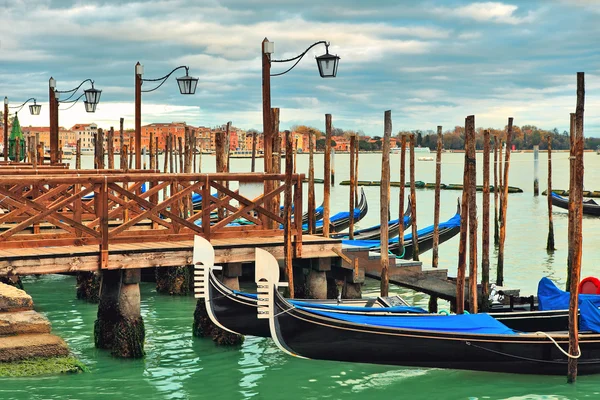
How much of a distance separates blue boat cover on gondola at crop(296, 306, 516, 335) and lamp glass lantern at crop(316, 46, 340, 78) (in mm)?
3254

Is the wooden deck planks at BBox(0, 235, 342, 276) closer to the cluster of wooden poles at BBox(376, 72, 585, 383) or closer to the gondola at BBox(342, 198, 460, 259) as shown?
the cluster of wooden poles at BBox(376, 72, 585, 383)

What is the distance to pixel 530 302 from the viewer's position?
9.92m

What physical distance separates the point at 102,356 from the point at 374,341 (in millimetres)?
2880

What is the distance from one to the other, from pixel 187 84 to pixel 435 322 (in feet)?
19.7

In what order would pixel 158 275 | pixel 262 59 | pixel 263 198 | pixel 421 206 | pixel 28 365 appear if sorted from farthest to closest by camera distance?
pixel 421 206
pixel 158 275
pixel 262 59
pixel 263 198
pixel 28 365

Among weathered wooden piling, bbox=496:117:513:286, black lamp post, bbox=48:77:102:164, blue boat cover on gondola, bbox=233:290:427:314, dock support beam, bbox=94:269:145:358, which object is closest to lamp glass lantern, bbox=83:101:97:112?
black lamp post, bbox=48:77:102:164

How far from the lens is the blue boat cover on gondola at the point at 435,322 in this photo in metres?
8.55

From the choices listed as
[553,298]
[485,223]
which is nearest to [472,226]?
[485,223]

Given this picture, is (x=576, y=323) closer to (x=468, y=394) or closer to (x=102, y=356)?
(x=468, y=394)

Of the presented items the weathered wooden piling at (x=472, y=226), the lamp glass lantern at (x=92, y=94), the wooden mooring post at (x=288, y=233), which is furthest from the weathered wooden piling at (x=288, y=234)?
the lamp glass lantern at (x=92, y=94)

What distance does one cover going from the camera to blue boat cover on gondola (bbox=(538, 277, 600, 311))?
29.8 ft

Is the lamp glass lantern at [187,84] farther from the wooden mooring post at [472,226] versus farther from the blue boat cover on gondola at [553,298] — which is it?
the blue boat cover on gondola at [553,298]

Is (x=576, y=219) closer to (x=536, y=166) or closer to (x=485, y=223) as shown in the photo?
(x=485, y=223)

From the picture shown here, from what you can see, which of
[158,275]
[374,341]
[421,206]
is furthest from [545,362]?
[421,206]
